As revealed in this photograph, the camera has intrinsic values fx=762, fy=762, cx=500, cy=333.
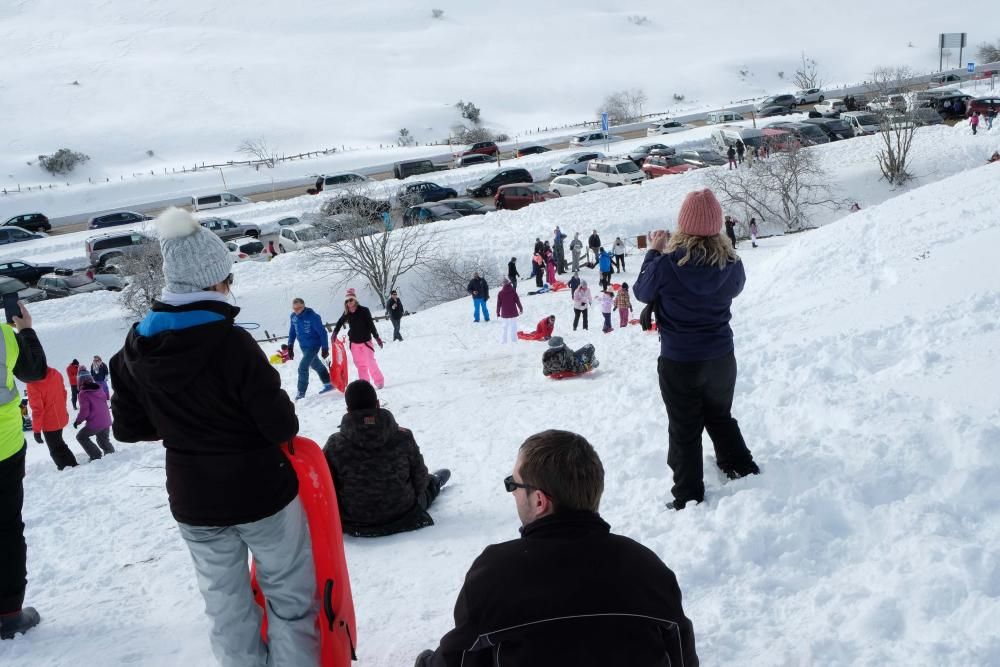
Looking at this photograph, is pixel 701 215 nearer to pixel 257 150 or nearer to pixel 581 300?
pixel 581 300

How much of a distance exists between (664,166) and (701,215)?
31.4 meters

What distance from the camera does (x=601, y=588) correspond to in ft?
6.59

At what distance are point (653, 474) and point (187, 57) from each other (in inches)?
3460

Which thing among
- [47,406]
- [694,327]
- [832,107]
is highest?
[832,107]

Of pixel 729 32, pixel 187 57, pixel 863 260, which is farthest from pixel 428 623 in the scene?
pixel 729 32

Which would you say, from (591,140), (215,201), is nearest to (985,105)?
(591,140)

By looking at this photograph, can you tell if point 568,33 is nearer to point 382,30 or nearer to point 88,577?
point 382,30

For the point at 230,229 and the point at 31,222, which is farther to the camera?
the point at 31,222

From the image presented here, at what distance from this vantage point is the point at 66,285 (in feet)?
89.3

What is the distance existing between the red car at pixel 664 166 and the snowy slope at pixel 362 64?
109 feet

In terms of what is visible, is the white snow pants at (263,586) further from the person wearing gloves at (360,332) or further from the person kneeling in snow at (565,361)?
the person wearing gloves at (360,332)

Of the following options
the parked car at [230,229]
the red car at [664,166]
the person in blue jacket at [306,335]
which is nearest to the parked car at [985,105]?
the red car at [664,166]

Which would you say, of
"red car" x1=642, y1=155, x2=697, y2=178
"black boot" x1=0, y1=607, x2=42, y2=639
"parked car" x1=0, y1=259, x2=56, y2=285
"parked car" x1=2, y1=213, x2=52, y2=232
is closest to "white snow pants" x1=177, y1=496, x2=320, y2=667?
"black boot" x1=0, y1=607, x2=42, y2=639

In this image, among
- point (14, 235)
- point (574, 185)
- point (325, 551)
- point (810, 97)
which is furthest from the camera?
point (810, 97)
